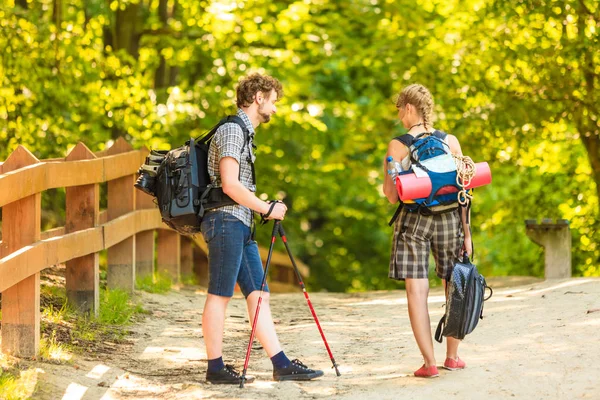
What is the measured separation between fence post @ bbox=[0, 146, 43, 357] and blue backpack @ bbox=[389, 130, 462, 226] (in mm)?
2238

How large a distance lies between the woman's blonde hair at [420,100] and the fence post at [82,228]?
8.89 ft

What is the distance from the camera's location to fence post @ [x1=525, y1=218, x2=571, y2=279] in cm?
1053

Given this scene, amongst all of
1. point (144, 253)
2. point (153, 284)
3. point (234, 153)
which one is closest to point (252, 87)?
point (234, 153)

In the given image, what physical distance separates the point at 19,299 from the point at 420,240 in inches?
94.1

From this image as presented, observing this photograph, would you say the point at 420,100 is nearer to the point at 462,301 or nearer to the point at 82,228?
the point at 462,301

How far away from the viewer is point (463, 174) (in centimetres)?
577

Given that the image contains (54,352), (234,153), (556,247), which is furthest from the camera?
(556,247)

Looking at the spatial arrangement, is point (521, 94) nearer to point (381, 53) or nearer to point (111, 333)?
point (381, 53)

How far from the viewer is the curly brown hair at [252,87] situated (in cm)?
599

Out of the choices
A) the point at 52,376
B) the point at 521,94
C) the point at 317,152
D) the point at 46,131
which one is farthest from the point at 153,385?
the point at 317,152

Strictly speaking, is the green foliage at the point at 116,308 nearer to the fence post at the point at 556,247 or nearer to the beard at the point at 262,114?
the beard at the point at 262,114

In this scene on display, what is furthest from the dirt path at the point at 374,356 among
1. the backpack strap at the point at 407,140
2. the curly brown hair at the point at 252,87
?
the curly brown hair at the point at 252,87

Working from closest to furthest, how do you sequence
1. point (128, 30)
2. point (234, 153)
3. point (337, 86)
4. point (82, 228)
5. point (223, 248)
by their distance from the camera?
1. point (234, 153)
2. point (223, 248)
3. point (82, 228)
4. point (128, 30)
5. point (337, 86)

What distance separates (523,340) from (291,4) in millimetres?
10831
